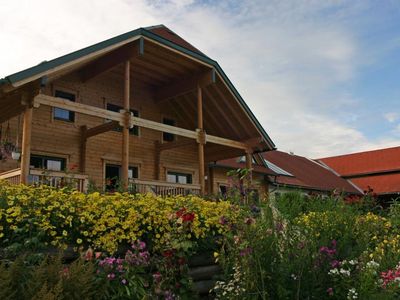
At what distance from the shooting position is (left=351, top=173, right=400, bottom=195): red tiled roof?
92.2 ft

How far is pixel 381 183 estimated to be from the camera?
2991cm

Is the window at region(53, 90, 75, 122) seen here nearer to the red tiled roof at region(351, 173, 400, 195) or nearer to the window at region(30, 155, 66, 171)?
the window at region(30, 155, 66, 171)

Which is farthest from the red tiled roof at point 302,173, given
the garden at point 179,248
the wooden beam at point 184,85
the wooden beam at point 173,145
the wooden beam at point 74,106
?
the garden at point 179,248

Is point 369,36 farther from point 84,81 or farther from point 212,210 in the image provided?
point 84,81

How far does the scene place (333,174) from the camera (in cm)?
3288

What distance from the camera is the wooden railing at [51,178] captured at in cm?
944

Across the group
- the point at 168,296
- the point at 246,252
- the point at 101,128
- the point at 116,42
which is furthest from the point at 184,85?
the point at 168,296

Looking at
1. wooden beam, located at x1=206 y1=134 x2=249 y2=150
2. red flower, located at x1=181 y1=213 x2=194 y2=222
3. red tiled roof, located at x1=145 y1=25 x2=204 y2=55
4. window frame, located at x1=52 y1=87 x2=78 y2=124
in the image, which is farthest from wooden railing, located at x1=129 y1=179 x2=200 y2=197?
red flower, located at x1=181 y1=213 x2=194 y2=222

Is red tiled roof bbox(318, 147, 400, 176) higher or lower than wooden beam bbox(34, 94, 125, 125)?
higher

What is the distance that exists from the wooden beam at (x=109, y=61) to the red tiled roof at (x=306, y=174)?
1245 cm

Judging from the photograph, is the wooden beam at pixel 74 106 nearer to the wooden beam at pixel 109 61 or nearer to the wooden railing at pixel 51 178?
the wooden railing at pixel 51 178

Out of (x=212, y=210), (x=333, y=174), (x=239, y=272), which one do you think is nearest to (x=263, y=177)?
(x=333, y=174)

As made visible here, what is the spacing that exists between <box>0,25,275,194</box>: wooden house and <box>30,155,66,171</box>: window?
0.03 metres

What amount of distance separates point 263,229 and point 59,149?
364 inches
